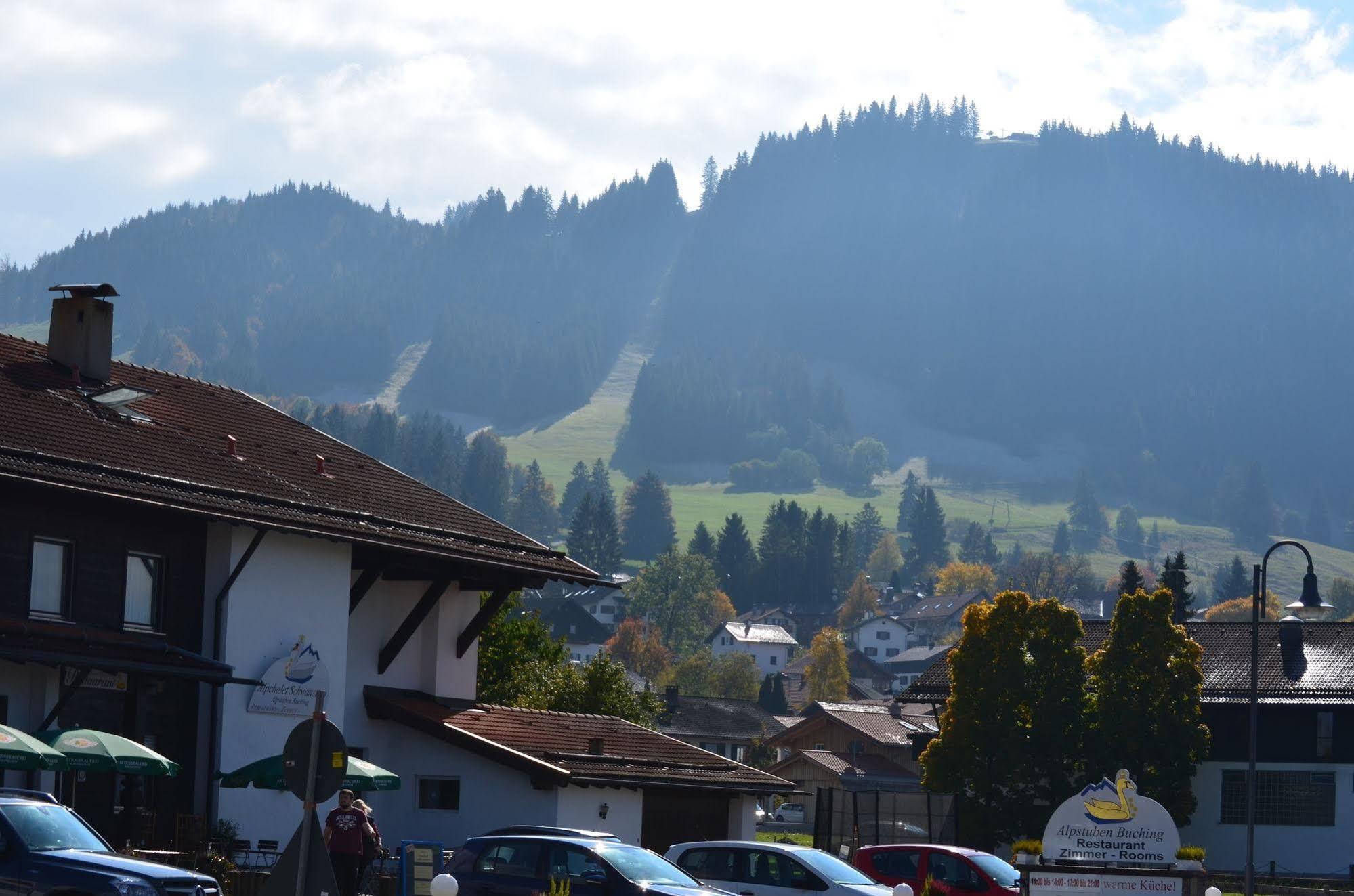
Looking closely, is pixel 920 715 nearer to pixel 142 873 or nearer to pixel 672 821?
pixel 672 821

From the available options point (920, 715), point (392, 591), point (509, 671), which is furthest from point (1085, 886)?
point (920, 715)

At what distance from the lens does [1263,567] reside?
36312 millimetres

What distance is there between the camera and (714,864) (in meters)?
25.8

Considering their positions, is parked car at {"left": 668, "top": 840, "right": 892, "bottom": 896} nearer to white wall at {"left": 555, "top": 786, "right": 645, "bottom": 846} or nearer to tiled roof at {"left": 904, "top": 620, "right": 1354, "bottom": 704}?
white wall at {"left": 555, "top": 786, "right": 645, "bottom": 846}

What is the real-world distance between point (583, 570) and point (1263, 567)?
549 inches

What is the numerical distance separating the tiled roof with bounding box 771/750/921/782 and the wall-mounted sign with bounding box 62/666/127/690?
73.8 meters

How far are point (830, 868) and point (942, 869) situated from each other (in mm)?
3571

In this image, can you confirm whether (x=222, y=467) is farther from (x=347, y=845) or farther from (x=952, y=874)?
(x=952, y=874)

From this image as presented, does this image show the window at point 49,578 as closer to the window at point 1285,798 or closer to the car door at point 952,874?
the car door at point 952,874

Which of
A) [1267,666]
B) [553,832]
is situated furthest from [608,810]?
[1267,666]

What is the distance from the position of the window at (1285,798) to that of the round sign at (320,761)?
4565 centimetres

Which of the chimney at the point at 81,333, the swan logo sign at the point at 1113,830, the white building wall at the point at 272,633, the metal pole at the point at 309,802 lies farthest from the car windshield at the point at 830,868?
the chimney at the point at 81,333

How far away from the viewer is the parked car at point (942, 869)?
28.1m

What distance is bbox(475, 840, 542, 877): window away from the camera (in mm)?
22891
